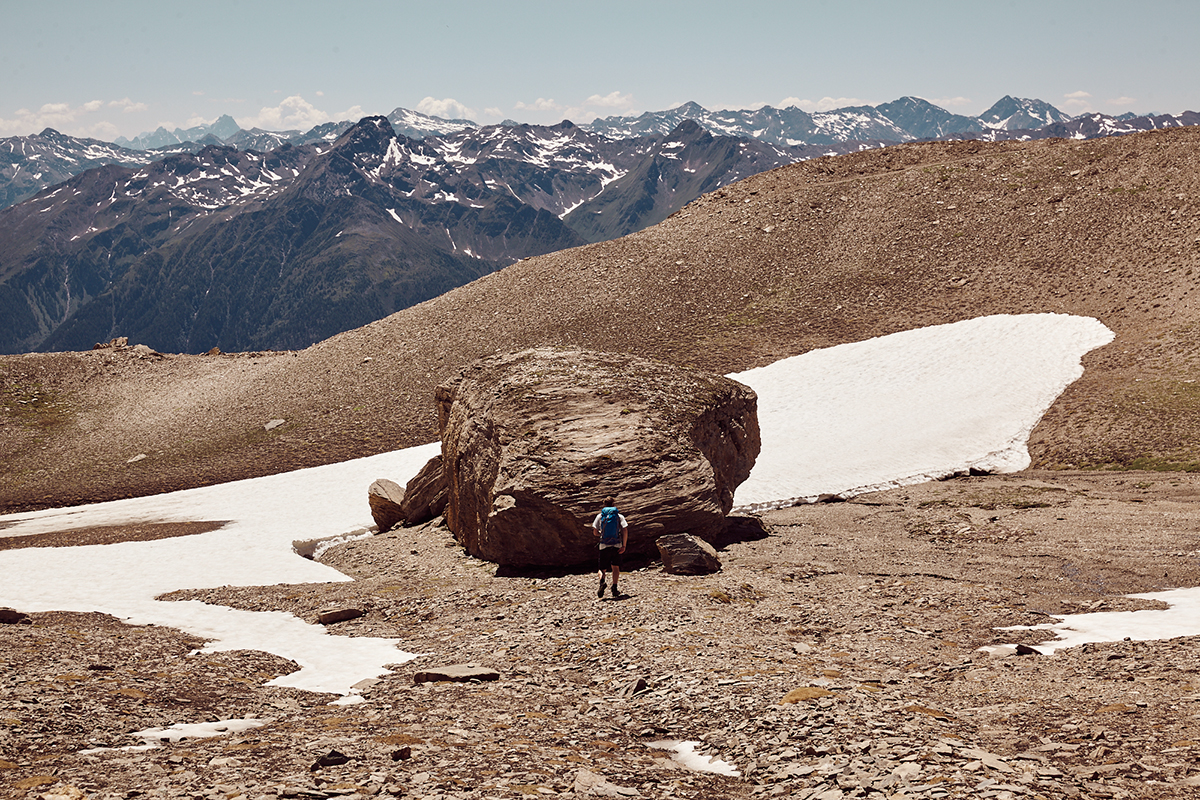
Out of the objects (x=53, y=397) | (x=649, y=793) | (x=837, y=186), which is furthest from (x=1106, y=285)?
(x=53, y=397)

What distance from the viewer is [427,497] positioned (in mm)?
32938

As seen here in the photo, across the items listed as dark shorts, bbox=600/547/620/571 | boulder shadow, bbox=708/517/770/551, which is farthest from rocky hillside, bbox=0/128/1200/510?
dark shorts, bbox=600/547/620/571

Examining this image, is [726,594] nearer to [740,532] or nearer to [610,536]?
[610,536]

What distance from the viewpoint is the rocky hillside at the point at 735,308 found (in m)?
49.5

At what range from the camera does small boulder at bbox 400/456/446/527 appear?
107ft

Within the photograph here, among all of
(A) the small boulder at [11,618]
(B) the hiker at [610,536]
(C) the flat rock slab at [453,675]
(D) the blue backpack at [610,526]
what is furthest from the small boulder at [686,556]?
(A) the small boulder at [11,618]

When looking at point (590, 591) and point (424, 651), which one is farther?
point (590, 591)

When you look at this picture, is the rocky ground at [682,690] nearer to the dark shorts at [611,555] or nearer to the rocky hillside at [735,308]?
the dark shorts at [611,555]

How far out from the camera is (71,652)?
1570cm

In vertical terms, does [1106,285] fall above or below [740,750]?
above

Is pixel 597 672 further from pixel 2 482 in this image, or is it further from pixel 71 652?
pixel 2 482

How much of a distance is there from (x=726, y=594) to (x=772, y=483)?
18.8 metres

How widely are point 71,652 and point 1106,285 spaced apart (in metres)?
63.2

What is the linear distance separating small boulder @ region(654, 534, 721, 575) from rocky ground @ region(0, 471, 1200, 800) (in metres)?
0.45
